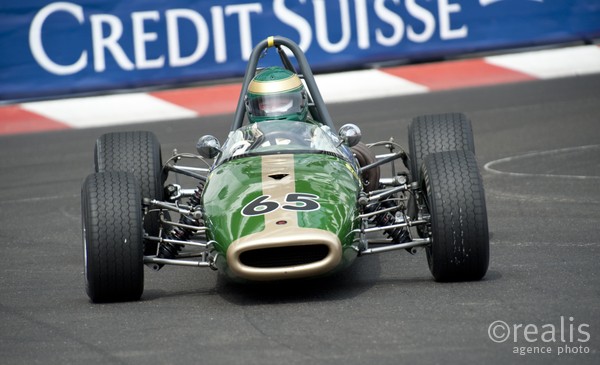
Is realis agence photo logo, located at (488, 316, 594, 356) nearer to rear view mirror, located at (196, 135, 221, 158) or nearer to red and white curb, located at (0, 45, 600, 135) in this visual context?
rear view mirror, located at (196, 135, 221, 158)

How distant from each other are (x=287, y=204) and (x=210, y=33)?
8.89m

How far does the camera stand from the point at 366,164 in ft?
34.8

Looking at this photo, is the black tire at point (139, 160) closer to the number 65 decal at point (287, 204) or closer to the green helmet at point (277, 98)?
the green helmet at point (277, 98)

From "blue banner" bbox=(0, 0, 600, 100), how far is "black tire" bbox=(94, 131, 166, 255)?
6.48 metres

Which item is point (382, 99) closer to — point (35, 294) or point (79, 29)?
point (79, 29)

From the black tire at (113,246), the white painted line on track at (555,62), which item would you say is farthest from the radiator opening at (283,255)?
the white painted line on track at (555,62)

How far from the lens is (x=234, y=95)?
16984 mm

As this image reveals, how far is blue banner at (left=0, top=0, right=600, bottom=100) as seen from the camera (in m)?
16.5

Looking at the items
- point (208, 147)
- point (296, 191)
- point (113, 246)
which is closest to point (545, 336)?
point (296, 191)

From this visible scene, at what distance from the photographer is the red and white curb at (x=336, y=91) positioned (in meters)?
16.8

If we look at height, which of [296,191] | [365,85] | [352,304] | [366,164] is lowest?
[352,304]

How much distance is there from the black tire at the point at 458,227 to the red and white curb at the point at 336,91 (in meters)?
8.74

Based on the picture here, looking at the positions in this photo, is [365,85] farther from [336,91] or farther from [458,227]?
[458,227]

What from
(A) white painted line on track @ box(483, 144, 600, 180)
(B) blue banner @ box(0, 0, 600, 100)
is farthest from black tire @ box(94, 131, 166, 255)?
(B) blue banner @ box(0, 0, 600, 100)
